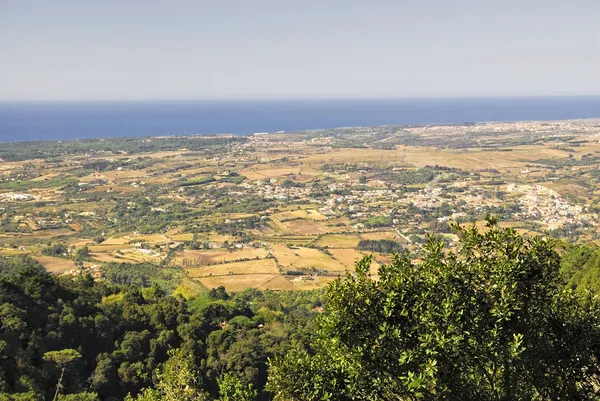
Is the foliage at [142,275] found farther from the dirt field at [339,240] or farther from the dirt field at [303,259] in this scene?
the dirt field at [339,240]

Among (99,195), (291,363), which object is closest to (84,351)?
(291,363)

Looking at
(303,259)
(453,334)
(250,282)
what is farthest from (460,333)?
(303,259)

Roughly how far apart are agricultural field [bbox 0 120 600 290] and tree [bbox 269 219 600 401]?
77.6ft

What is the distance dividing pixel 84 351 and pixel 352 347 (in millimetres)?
24621

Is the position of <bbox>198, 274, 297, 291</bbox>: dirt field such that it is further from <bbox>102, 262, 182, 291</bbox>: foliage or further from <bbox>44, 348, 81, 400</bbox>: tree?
<bbox>44, 348, 81, 400</bbox>: tree

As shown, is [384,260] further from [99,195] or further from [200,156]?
[200,156]

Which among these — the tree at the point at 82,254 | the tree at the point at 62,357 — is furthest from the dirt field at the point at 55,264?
the tree at the point at 62,357

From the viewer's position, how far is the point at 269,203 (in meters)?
104

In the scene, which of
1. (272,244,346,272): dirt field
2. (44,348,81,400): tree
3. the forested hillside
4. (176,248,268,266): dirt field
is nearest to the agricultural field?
(176,248,268,266): dirt field

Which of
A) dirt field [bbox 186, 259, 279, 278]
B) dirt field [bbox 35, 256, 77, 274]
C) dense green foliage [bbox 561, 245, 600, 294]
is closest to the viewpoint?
dense green foliage [bbox 561, 245, 600, 294]

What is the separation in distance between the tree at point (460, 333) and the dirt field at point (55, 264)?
197 ft

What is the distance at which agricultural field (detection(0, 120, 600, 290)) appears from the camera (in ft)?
224

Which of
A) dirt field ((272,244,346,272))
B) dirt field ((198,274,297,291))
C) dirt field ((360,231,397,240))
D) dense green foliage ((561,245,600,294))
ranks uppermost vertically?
dense green foliage ((561,245,600,294))

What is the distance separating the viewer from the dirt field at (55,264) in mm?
61369
